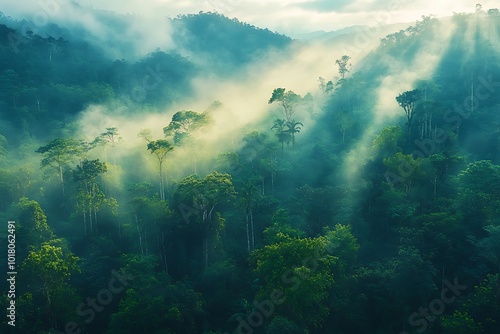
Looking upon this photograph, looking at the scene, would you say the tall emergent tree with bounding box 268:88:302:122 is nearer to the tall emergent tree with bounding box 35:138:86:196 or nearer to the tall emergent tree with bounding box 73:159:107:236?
the tall emergent tree with bounding box 73:159:107:236

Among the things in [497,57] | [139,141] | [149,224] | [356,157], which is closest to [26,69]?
[139,141]

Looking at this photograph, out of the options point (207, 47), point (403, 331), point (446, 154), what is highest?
point (207, 47)

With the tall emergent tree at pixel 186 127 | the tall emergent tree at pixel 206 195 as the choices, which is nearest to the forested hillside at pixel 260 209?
the tall emergent tree at pixel 206 195

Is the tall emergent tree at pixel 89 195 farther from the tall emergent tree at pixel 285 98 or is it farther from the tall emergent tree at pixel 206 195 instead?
the tall emergent tree at pixel 285 98

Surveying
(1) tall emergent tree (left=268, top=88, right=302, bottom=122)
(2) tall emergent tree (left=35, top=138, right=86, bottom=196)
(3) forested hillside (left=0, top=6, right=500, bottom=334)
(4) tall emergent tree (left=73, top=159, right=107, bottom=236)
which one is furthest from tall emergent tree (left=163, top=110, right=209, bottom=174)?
(1) tall emergent tree (left=268, top=88, right=302, bottom=122)

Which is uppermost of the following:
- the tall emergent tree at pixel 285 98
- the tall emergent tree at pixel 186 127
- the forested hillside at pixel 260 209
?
the tall emergent tree at pixel 285 98

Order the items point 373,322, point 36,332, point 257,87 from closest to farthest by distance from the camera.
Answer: point 36,332 < point 373,322 < point 257,87

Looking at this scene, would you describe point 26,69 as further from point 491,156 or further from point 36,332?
point 491,156

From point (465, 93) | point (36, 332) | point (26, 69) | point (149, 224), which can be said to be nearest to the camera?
point (36, 332)
